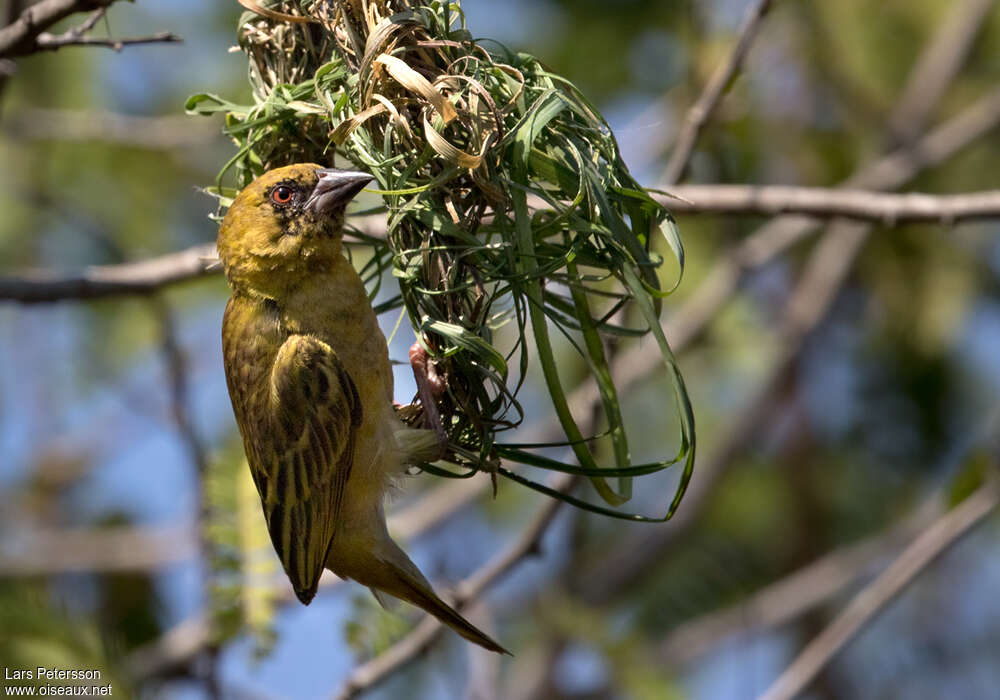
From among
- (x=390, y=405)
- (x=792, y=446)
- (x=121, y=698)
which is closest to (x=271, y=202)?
(x=390, y=405)

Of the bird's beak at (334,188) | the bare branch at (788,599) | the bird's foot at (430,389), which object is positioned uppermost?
the bird's beak at (334,188)

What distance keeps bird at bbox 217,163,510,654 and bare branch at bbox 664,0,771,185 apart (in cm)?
118

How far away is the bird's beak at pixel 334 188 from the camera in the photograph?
291 centimetres

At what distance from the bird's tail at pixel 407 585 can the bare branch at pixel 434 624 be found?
1.01 ft

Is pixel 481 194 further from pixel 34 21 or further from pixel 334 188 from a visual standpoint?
pixel 34 21

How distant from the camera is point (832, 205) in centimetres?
372

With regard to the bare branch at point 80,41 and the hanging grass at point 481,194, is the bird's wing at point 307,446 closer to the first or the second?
the hanging grass at point 481,194

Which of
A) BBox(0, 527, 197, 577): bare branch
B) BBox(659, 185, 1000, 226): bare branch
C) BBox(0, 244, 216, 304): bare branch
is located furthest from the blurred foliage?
BBox(0, 527, 197, 577): bare branch

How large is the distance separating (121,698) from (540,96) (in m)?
1.87

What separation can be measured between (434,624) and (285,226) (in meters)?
1.28

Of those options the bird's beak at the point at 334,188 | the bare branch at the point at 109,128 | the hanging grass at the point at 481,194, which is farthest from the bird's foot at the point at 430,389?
the bare branch at the point at 109,128

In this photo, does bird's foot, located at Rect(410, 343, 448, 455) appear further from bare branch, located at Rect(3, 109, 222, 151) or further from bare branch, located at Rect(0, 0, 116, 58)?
bare branch, located at Rect(3, 109, 222, 151)

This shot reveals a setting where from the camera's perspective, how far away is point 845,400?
6.98m

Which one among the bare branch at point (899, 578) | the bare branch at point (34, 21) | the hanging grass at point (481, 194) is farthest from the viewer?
the bare branch at point (899, 578)
